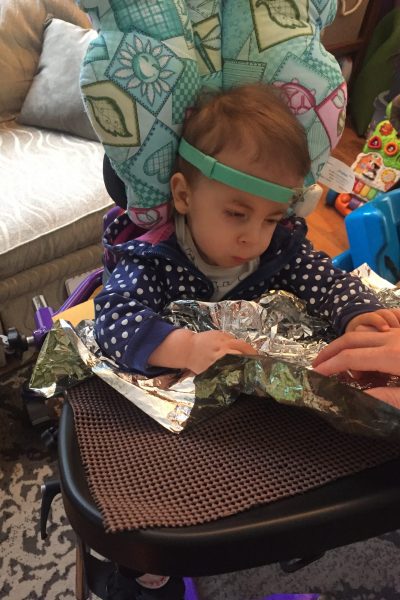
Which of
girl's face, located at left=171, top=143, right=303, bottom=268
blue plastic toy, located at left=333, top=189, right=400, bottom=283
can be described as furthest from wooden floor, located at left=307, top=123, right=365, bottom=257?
girl's face, located at left=171, top=143, right=303, bottom=268

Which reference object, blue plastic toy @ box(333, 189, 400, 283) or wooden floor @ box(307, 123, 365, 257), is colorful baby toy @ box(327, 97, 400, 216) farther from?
blue plastic toy @ box(333, 189, 400, 283)

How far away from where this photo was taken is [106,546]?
0.47 m

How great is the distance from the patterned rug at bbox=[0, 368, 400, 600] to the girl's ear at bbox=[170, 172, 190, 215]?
83 cm

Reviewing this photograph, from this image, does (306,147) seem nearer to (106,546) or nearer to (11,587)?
(106,546)

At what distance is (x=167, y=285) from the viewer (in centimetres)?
Answer: 77

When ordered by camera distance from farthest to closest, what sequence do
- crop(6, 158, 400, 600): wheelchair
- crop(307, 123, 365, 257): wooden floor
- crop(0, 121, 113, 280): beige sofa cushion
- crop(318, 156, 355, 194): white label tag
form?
crop(307, 123, 365, 257): wooden floor < crop(0, 121, 113, 280): beige sofa cushion < crop(318, 156, 355, 194): white label tag < crop(6, 158, 400, 600): wheelchair

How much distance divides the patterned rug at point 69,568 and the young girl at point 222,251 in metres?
0.69

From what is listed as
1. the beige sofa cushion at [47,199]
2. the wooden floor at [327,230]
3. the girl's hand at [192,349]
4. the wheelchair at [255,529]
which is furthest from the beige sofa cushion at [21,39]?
the wheelchair at [255,529]

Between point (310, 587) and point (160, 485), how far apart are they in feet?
2.74

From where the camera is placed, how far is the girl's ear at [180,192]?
2.38 feet

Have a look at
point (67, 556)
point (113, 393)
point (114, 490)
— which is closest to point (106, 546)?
point (114, 490)

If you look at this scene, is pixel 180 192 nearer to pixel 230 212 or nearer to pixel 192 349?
pixel 230 212

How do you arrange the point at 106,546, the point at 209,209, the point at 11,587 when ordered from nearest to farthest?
the point at 106,546
the point at 209,209
the point at 11,587

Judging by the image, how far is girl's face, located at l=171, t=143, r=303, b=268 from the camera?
0.70m
